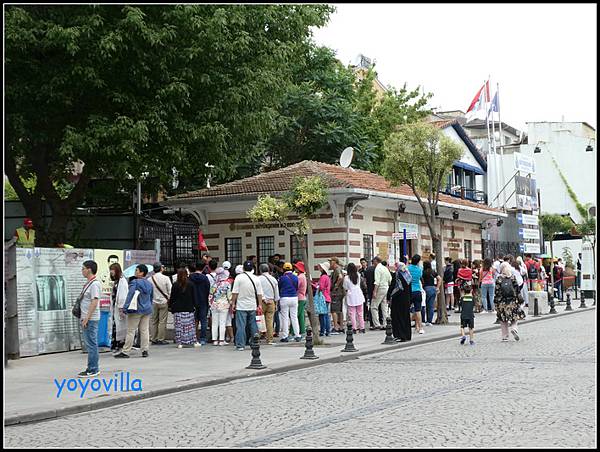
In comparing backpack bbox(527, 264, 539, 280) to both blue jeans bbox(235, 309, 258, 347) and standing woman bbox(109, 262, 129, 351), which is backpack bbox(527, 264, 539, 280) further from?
standing woman bbox(109, 262, 129, 351)

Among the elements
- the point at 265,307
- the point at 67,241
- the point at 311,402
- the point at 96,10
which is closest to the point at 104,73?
the point at 96,10

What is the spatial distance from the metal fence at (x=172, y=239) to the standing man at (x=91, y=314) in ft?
41.4

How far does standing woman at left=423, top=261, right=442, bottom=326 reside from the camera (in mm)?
25016

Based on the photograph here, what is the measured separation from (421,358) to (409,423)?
7653 millimetres

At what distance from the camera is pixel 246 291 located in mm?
18281

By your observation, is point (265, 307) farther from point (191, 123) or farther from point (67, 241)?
point (67, 241)

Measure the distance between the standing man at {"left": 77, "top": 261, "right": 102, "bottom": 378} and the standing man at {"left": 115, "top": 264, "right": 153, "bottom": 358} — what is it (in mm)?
2861

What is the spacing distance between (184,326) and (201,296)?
902 mm

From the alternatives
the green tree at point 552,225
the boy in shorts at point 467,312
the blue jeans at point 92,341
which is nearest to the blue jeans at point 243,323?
the blue jeans at point 92,341

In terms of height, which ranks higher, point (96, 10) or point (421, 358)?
point (96, 10)

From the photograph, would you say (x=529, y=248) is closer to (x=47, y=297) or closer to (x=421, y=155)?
(x=421, y=155)

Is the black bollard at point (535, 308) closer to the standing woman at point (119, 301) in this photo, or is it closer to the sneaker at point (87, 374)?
the standing woman at point (119, 301)

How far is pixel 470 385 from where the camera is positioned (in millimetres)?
12375

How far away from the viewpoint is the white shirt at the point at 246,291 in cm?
1827
